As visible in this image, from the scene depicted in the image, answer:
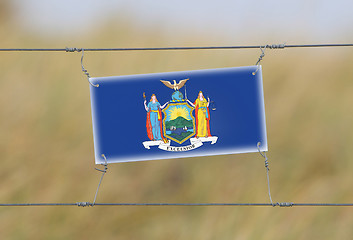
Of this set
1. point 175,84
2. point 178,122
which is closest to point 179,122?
point 178,122

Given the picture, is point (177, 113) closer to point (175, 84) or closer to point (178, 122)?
point (178, 122)

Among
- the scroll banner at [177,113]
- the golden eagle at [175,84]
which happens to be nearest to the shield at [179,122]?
the scroll banner at [177,113]

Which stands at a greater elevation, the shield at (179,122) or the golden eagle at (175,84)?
the golden eagle at (175,84)

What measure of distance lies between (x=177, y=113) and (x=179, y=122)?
86mm

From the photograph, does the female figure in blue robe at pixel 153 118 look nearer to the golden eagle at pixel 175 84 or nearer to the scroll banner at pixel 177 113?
the scroll banner at pixel 177 113

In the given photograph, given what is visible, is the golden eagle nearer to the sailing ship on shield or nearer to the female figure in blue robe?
the sailing ship on shield

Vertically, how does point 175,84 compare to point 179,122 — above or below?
above

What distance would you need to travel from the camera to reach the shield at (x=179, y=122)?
4027 millimetres

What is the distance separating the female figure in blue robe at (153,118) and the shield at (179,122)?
57 millimetres

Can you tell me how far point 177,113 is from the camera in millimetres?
4043

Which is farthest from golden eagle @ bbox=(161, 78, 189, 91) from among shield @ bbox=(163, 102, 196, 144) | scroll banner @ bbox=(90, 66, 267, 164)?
shield @ bbox=(163, 102, 196, 144)

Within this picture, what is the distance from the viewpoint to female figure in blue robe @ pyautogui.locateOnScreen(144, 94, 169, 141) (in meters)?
4.01

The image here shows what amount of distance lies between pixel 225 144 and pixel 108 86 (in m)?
1.20

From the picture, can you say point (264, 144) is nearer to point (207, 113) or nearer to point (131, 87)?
point (207, 113)
